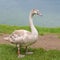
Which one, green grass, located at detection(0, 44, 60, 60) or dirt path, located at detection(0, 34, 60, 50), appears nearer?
green grass, located at detection(0, 44, 60, 60)

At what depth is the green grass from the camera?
31.1 ft

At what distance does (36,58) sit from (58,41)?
3882 mm

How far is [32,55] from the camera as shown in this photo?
33.0 ft

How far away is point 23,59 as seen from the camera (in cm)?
934

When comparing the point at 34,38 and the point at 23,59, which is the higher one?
the point at 34,38

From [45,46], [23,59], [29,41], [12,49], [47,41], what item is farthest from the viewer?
[47,41]

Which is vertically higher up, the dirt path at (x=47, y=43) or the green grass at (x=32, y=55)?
the dirt path at (x=47, y=43)

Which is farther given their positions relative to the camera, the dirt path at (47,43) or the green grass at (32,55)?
the dirt path at (47,43)

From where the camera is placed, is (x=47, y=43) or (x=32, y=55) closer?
(x=32, y=55)

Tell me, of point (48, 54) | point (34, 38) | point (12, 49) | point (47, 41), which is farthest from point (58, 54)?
point (47, 41)

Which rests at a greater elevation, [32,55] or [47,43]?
[47,43]

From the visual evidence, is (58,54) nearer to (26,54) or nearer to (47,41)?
(26,54)

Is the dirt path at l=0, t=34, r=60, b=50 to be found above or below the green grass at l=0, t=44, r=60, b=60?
above

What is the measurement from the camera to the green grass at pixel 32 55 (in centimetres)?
948
